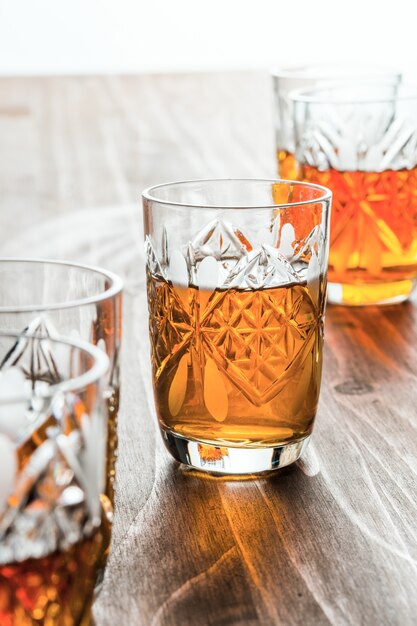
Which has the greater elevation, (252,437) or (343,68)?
(343,68)

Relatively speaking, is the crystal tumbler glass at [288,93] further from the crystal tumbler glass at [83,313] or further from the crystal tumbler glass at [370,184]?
the crystal tumbler glass at [83,313]

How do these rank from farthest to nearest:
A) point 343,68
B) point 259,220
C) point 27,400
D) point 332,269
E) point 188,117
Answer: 1. point 188,117
2. point 343,68
3. point 332,269
4. point 259,220
5. point 27,400

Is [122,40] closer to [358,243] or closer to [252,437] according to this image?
[358,243]

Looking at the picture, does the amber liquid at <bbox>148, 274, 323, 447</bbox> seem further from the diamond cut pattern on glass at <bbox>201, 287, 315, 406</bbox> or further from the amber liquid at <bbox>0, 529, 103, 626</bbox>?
the amber liquid at <bbox>0, 529, 103, 626</bbox>

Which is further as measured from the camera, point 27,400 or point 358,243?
point 358,243

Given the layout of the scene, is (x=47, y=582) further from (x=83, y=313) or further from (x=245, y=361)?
(x=245, y=361)

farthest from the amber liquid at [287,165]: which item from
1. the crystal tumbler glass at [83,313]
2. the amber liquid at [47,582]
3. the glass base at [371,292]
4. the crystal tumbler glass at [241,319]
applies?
the amber liquid at [47,582]

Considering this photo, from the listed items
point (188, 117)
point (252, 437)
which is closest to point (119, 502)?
point (252, 437)
